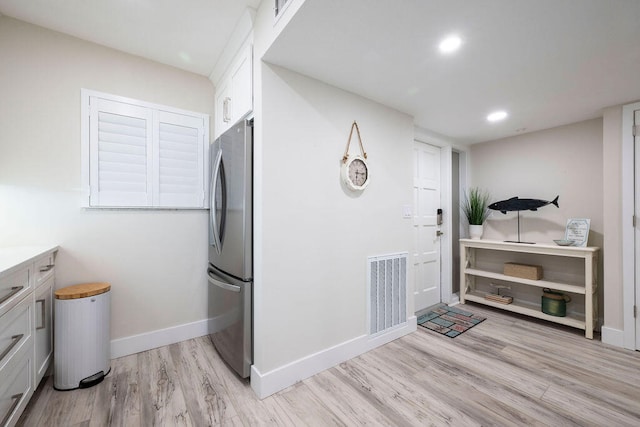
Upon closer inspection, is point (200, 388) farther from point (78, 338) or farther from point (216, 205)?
point (216, 205)

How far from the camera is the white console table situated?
2.59m

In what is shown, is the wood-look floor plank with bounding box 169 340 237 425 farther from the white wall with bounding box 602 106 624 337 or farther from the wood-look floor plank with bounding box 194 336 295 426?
the white wall with bounding box 602 106 624 337

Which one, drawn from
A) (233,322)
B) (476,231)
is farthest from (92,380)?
(476,231)

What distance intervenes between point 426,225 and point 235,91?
9.05ft

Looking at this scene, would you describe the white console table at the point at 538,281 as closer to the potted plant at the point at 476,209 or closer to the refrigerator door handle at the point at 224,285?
the potted plant at the point at 476,209

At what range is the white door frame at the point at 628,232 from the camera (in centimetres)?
238

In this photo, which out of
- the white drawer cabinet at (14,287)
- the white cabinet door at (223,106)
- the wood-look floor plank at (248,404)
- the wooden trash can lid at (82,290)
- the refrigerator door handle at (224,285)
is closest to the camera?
the white drawer cabinet at (14,287)

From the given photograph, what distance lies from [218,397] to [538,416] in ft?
6.66

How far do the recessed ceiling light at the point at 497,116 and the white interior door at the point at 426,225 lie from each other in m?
0.77

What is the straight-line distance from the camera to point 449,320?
3.00 metres

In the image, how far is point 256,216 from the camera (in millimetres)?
1787

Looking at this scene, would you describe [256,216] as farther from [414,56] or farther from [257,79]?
[414,56]

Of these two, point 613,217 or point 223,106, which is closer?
point 223,106

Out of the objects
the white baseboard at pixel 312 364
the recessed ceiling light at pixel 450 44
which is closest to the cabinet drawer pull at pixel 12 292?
the white baseboard at pixel 312 364
